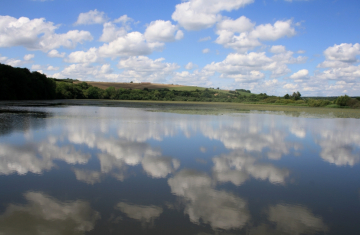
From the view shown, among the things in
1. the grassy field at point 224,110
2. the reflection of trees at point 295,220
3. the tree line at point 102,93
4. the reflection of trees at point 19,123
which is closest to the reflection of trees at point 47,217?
the reflection of trees at point 295,220

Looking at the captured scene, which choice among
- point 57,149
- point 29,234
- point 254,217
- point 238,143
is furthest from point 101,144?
point 254,217

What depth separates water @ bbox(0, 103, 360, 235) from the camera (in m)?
4.66

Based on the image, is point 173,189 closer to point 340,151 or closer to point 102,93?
point 340,151

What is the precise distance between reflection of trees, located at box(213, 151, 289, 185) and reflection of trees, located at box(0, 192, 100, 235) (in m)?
3.52

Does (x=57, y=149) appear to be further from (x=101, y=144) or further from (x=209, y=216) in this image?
(x=209, y=216)

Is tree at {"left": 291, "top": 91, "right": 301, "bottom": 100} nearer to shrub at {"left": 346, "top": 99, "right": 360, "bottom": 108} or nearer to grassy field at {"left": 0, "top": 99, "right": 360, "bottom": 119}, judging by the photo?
shrub at {"left": 346, "top": 99, "right": 360, "bottom": 108}

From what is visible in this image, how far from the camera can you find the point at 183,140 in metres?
12.6

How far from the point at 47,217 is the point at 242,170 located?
17.5 feet

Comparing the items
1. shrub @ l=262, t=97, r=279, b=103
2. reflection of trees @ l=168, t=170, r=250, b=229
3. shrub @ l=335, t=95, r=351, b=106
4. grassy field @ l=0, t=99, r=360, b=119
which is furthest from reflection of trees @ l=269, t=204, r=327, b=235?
shrub @ l=262, t=97, r=279, b=103

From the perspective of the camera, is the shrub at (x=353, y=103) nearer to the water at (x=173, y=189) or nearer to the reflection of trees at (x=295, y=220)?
the water at (x=173, y=189)

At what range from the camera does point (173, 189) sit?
20.3 feet

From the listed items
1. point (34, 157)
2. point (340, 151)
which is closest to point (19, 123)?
point (34, 157)

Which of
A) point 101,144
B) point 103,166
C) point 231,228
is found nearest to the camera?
point 231,228

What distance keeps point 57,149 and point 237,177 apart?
22.0 feet
